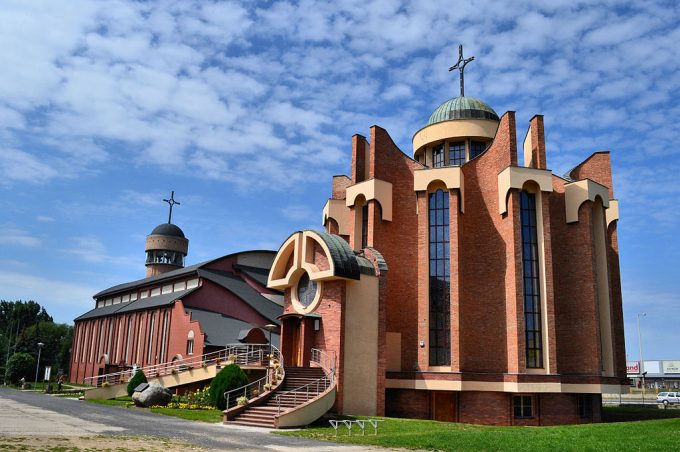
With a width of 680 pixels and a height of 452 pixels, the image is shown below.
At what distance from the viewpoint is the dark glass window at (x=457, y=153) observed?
34.9 metres

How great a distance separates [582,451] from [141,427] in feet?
43.0

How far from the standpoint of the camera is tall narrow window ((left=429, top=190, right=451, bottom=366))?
29000mm

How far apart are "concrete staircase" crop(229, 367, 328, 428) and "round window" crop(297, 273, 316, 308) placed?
3.61 meters

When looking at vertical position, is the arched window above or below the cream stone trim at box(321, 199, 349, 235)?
below

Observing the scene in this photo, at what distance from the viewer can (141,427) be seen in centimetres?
1897

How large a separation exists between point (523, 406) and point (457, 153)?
48.9 ft

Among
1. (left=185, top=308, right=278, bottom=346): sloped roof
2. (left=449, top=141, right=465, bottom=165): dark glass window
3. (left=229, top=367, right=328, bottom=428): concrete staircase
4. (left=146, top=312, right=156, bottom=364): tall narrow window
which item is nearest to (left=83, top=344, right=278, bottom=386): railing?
(left=185, top=308, right=278, bottom=346): sloped roof

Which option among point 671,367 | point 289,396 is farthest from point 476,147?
point 671,367

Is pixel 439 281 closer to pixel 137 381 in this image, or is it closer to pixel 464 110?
pixel 464 110

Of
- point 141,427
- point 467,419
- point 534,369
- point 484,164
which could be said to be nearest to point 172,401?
point 141,427

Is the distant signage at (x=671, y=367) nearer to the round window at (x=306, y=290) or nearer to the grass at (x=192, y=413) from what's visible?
the round window at (x=306, y=290)

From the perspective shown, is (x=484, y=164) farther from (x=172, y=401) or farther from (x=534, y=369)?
(x=172, y=401)

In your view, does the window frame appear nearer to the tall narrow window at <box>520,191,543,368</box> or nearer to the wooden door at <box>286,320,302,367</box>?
the tall narrow window at <box>520,191,543,368</box>

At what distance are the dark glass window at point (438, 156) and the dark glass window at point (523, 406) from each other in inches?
560
